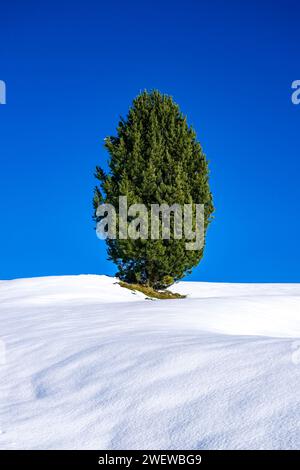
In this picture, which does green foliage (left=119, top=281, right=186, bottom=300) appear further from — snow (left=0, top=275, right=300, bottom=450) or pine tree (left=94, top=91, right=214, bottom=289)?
snow (left=0, top=275, right=300, bottom=450)

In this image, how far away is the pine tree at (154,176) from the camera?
60.1 ft

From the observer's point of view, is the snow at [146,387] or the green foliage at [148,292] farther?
the green foliage at [148,292]

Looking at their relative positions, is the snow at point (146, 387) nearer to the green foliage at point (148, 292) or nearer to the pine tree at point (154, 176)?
the green foliage at point (148, 292)

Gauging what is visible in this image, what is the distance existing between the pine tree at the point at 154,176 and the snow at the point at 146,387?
444 inches

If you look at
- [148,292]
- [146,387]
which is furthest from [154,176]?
[146,387]

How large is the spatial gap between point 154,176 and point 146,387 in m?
14.9

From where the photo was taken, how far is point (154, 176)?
1845 cm

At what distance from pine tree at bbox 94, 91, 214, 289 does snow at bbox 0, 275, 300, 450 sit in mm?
11267

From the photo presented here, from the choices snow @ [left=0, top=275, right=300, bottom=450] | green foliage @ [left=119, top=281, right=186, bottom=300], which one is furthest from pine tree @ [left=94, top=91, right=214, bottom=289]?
snow @ [left=0, top=275, right=300, bottom=450]

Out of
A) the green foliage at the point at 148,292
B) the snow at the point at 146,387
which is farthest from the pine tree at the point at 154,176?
the snow at the point at 146,387

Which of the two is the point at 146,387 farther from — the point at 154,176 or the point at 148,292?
the point at 154,176

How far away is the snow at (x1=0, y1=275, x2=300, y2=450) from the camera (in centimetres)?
319

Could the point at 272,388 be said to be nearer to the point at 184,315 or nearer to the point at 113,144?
the point at 184,315

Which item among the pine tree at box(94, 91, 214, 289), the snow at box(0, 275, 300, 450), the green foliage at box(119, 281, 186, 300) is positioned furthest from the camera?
the pine tree at box(94, 91, 214, 289)
